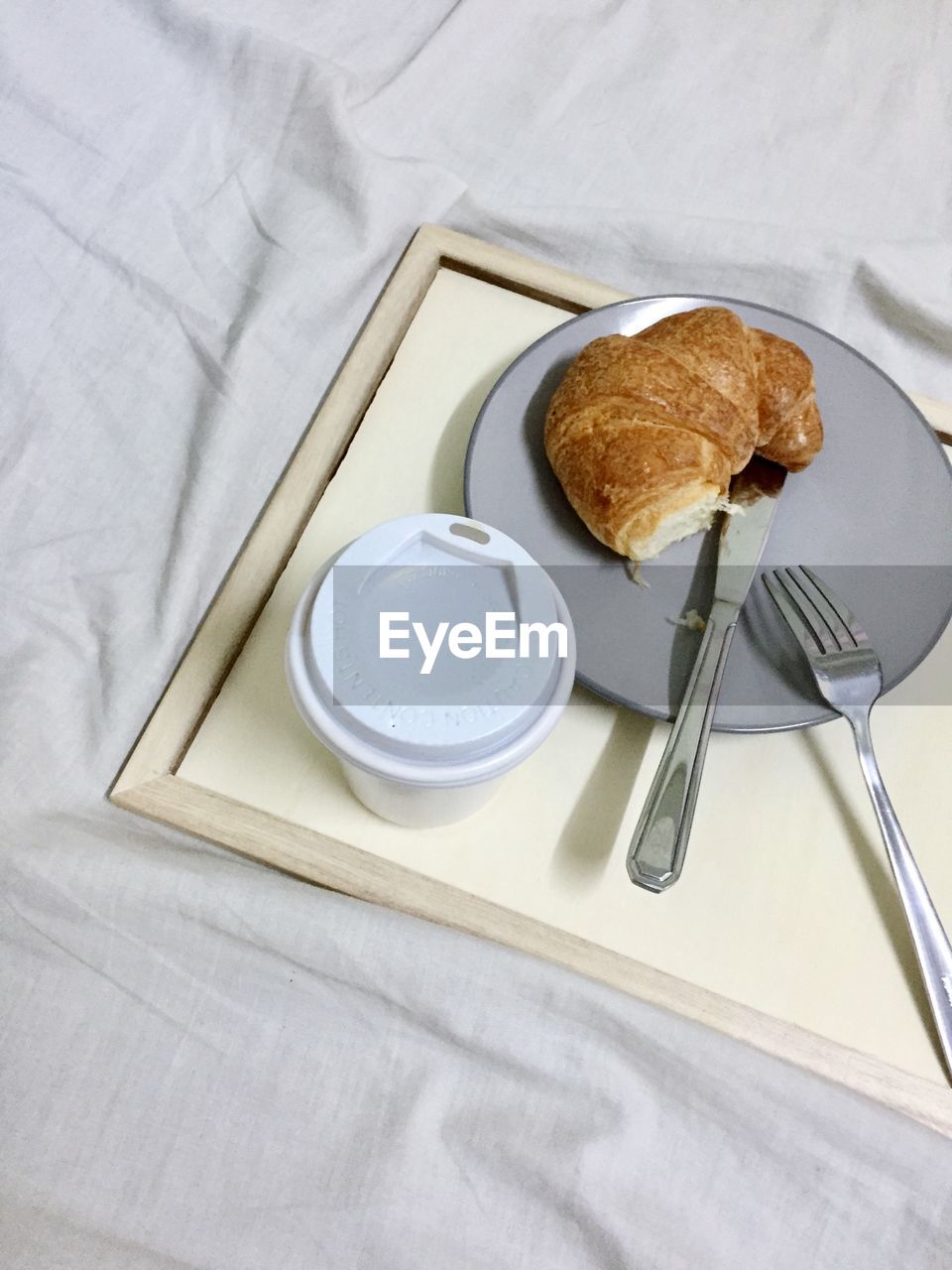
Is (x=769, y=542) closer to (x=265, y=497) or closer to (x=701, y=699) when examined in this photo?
(x=701, y=699)

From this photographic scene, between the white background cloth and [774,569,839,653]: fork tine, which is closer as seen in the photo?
the white background cloth

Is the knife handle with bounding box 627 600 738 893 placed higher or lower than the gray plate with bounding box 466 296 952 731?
lower

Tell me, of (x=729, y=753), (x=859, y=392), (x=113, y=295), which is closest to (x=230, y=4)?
(x=113, y=295)

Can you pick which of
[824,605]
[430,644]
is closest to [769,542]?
[824,605]

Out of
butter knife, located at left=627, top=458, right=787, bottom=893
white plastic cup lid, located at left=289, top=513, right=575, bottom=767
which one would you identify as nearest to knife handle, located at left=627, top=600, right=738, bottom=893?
butter knife, located at left=627, top=458, right=787, bottom=893

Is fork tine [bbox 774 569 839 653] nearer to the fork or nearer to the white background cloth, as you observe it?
the fork

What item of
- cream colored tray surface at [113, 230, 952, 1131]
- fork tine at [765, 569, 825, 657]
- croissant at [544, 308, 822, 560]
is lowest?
cream colored tray surface at [113, 230, 952, 1131]
